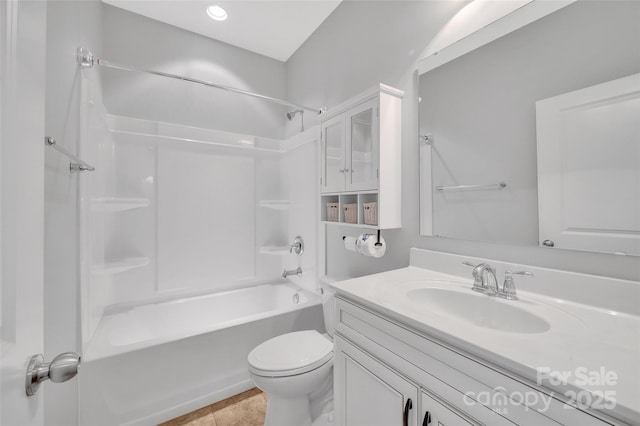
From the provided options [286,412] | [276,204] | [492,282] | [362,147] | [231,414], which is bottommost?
[231,414]

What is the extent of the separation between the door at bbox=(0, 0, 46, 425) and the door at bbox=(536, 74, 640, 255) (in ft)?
4.73

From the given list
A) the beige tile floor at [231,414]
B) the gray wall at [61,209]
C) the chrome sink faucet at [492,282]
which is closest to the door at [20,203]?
the gray wall at [61,209]

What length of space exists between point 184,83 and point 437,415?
285 centimetres

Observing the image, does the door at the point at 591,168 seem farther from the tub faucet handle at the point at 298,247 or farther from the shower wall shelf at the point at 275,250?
the shower wall shelf at the point at 275,250

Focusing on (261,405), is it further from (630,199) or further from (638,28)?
(638,28)

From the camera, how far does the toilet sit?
131 cm

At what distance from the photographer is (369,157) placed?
5.01ft

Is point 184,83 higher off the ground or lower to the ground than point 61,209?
higher

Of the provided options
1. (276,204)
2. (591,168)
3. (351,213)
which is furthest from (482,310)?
(276,204)

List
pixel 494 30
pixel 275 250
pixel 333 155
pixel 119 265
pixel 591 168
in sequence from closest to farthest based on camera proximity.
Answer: pixel 591 168
pixel 494 30
pixel 333 155
pixel 119 265
pixel 275 250

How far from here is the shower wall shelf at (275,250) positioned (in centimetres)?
Answer: 255

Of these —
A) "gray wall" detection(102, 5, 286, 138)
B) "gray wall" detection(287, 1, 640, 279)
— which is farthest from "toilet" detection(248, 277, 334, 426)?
"gray wall" detection(102, 5, 286, 138)

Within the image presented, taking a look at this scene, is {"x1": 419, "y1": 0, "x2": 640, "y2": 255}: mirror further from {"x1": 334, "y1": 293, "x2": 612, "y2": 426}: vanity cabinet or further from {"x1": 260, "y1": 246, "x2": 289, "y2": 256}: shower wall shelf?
{"x1": 260, "y1": 246, "x2": 289, "y2": 256}: shower wall shelf

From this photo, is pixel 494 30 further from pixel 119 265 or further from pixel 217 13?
pixel 119 265
